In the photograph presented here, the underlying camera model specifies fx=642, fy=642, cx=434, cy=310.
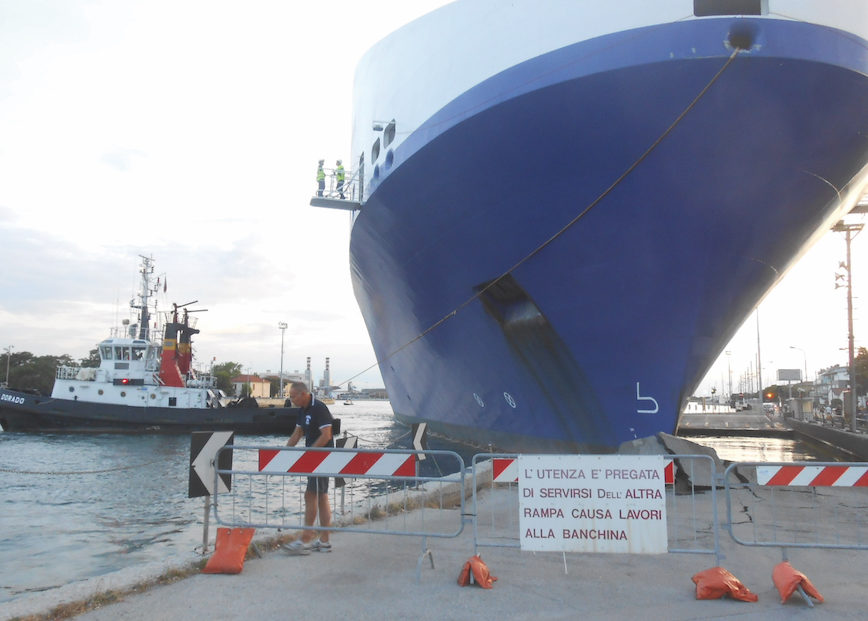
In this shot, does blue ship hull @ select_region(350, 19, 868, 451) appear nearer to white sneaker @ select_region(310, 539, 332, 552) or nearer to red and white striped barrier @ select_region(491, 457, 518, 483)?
red and white striped barrier @ select_region(491, 457, 518, 483)

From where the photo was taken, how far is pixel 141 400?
29.4m

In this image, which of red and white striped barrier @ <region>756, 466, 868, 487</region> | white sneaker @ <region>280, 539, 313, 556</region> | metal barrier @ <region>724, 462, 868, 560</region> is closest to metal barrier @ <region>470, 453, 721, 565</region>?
metal barrier @ <region>724, 462, 868, 560</region>

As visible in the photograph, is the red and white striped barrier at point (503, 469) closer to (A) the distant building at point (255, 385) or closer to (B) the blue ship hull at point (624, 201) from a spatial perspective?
(B) the blue ship hull at point (624, 201)

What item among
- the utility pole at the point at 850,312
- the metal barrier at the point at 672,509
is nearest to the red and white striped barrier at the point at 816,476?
the metal barrier at the point at 672,509

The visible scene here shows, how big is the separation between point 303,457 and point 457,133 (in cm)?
544

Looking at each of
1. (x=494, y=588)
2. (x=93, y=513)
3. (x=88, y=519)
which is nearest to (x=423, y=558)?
(x=494, y=588)

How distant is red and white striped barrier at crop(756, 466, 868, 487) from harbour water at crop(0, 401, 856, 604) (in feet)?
14.4

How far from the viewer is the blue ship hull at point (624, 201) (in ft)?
24.3

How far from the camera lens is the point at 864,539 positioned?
594cm

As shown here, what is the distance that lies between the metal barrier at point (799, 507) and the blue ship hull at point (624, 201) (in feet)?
6.10

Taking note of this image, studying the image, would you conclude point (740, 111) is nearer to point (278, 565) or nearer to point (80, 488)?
point (278, 565)

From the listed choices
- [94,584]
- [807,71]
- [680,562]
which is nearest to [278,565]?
[94,584]

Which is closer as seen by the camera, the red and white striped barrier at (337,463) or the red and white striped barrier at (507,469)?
the red and white striped barrier at (337,463)

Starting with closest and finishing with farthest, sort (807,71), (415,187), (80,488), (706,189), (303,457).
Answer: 1. (303,457)
2. (807,71)
3. (706,189)
4. (415,187)
5. (80,488)
